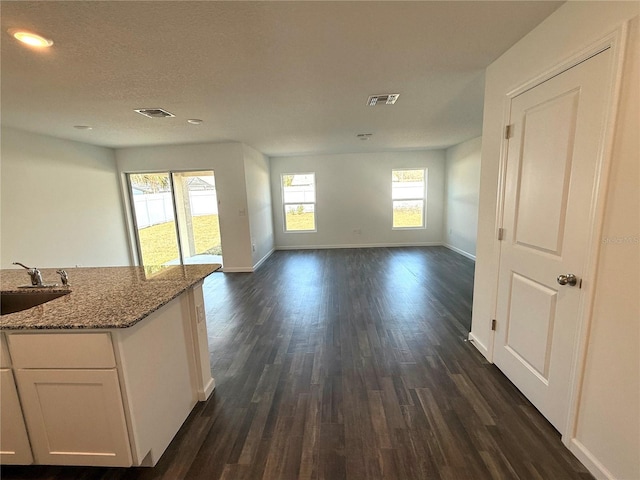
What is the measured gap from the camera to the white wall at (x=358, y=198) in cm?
691

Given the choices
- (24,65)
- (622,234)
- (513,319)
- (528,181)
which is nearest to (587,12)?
(528,181)

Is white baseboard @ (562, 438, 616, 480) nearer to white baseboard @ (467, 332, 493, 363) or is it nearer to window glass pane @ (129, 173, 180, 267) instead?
white baseboard @ (467, 332, 493, 363)

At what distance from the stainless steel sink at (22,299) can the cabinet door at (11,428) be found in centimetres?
60

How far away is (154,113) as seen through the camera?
3.11m

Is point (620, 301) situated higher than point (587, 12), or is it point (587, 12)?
point (587, 12)

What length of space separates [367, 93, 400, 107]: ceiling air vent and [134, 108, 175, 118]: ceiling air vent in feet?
7.53

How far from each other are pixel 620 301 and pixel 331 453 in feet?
5.33

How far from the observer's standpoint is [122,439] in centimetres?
136

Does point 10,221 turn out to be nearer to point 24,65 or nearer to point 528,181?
point 24,65

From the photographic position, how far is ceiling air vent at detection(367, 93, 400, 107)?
2.79 metres

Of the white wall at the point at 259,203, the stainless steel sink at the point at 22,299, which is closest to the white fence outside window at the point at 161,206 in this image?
the white wall at the point at 259,203

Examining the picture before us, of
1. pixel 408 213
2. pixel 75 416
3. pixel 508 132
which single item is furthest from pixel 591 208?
pixel 408 213

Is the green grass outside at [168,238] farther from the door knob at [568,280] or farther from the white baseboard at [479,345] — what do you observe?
the door knob at [568,280]

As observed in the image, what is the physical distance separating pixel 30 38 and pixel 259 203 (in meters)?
4.45
